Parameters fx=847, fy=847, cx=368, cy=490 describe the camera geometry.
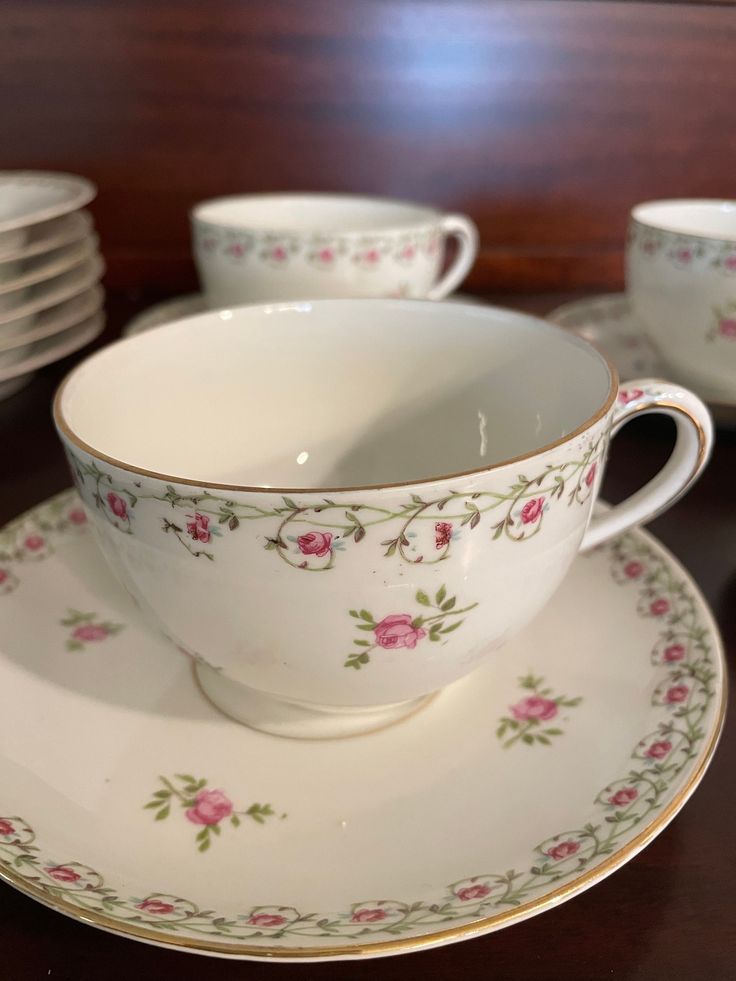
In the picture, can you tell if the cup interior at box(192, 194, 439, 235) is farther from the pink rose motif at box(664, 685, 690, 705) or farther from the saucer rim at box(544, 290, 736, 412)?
the pink rose motif at box(664, 685, 690, 705)

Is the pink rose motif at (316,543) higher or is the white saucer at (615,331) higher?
the pink rose motif at (316,543)

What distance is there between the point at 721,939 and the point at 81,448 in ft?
1.03

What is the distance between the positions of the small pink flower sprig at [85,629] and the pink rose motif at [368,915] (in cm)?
23

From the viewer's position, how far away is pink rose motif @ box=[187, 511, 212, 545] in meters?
0.32

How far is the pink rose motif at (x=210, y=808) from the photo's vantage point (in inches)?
14.0

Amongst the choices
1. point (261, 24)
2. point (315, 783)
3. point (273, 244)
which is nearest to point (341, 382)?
point (273, 244)

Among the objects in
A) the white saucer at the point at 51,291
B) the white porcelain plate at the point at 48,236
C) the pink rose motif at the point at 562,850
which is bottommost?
→ the pink rose motif at the point at 562,850

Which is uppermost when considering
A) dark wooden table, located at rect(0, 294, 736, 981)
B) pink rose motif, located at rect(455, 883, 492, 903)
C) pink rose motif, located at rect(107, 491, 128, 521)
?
pink rose motif, located at rect(107, 491, 128, 521)

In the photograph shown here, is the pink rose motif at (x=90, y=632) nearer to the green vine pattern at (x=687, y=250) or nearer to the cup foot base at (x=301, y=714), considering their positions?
the cup foot base at (x=301, y=714)

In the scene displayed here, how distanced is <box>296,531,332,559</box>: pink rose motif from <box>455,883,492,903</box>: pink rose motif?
134 millimetres

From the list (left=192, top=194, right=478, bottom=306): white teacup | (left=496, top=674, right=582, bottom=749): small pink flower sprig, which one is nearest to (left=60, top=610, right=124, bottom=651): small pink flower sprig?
(left=496, top=674, right=582, bottom=749): small pink flower sprig

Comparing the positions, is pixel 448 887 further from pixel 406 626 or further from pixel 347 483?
pixel 347 483

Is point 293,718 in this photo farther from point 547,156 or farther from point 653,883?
point 547,156

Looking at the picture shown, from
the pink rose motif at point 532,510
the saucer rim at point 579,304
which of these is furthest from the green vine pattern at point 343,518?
the saucer rim at point 579,304
